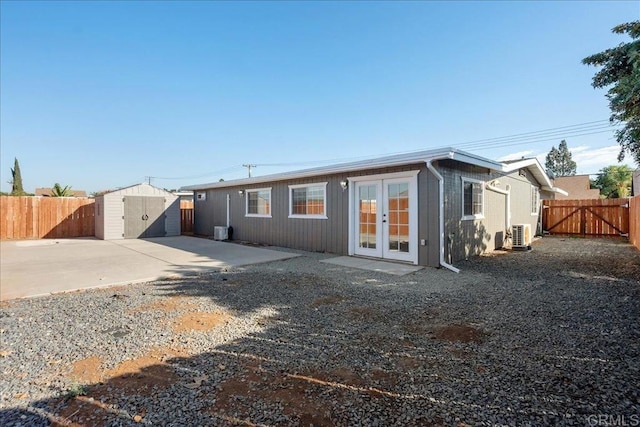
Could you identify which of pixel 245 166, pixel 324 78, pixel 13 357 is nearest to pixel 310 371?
pixel 13 357

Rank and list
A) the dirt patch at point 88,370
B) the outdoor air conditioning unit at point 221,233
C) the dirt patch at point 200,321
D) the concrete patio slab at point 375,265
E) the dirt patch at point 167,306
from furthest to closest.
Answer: the outdoor air conditioning unit at point 221,233
the concrete patio slab at point 375,265
the dirt patch at point 167,306
the dirt patch at point 200,321
the dirt patch at point 88,370

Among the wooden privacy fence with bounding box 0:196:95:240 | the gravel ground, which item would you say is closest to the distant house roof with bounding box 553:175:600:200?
the gravel ground

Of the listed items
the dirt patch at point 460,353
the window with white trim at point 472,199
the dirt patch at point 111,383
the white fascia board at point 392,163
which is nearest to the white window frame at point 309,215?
the white fascia board at point 392,163

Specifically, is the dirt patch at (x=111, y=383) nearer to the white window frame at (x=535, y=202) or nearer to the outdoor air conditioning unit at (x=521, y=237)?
the outdoor air conditioning unit at (x=521, y=237)

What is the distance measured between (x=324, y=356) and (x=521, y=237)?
373 inches

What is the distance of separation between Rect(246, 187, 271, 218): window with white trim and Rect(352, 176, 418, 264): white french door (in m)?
4.07

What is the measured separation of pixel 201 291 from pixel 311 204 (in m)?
5.05

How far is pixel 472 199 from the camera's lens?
27.2ft

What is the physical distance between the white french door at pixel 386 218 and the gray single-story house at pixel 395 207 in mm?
24

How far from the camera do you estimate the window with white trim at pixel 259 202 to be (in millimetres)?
11127

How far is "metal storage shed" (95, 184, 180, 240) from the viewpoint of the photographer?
43.1 feet

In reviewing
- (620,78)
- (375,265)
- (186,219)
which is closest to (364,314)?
(375,265)

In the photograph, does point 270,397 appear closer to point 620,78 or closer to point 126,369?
point 126,369

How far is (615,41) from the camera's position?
226 inches
